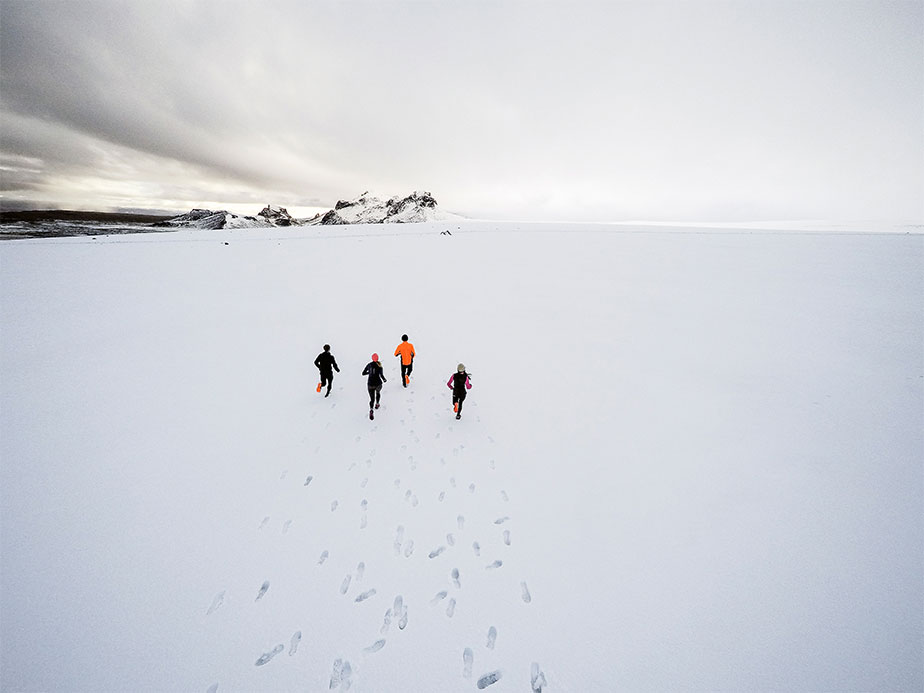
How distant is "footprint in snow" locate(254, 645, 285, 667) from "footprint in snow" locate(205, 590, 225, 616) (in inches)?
39.0

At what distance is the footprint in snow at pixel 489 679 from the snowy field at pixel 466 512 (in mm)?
→ 24

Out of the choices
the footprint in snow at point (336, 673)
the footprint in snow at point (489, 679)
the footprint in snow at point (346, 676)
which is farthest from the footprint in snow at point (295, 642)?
the footprint in snow at point (489, 679)

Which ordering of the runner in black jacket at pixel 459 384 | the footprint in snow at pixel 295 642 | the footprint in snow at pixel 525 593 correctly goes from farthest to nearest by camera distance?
the runner in black jacket at pixel 459 384, the footprint in snow at pixel 525 593, the footprint in snow at pixel 295 642

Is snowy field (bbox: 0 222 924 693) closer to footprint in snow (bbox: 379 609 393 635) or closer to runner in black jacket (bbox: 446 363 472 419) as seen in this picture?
footprint in snow (bbox: 379 609 393 635)

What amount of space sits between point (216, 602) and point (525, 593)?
4.20m

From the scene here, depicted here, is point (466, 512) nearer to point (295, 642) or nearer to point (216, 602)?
point (295, 642)

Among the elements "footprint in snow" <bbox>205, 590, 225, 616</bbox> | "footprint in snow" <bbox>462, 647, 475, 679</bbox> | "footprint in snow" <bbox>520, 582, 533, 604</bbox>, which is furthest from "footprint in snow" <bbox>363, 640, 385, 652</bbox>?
"footprint in snow" <bbox>205, 590, 225, 616</bbox>

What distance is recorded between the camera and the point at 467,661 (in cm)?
415

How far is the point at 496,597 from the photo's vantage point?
4773 mm

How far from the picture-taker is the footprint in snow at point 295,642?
417 centimetres

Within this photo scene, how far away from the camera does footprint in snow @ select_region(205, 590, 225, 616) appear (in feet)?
14.9

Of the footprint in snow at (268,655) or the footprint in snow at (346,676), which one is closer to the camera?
the footprint in snow at (346,676)

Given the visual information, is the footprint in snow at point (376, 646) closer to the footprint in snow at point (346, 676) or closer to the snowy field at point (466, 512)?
the snowy field at point (466, 512)

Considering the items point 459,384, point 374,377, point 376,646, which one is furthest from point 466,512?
point 374,377
